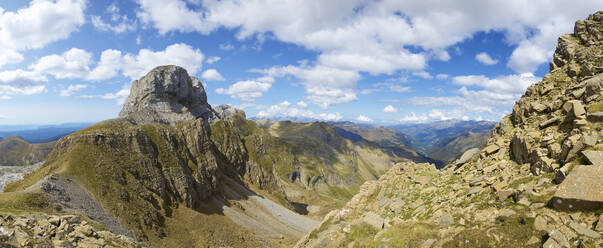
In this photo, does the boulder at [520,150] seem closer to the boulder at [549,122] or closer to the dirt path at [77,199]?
the boulder at [549,122]

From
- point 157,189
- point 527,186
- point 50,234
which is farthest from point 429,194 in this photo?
point 157,189

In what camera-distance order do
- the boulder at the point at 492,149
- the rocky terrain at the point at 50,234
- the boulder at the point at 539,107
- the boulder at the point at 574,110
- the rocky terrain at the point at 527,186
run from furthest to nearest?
the boulder at the point at 492,149 < the boulder at the point at 539,107 < the rocky terrain at the point at 50,234 < the boulder at the point at 574,110 < the rocky terrain at the point at 527,186

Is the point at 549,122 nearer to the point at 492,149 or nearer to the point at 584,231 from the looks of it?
the point at 492,149

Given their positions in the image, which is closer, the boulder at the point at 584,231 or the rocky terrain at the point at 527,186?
the boulder at the point at 584,231

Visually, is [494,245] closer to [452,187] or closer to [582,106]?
[452,187]

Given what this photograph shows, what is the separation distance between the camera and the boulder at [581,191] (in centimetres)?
1221

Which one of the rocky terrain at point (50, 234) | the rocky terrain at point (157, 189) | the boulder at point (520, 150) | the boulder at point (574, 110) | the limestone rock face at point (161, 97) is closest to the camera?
the boulder at point (574, 110)

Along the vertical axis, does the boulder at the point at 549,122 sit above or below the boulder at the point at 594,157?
above

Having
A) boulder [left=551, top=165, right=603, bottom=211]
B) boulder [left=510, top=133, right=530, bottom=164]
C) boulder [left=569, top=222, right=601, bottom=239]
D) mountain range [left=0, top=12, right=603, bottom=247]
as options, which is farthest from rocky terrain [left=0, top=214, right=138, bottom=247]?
boulder [left=510, top=133, right=530, bottom=164]

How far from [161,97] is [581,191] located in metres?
179

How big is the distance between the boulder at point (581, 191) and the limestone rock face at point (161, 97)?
6323 inches

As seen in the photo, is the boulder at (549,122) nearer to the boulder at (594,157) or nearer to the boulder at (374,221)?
the boulder at (594,157)

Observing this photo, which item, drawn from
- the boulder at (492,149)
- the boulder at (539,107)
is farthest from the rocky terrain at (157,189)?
the boulder at (539,107)

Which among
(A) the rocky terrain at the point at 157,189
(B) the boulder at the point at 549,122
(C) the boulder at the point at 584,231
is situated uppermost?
(B) the boulder at the point at 549,122
